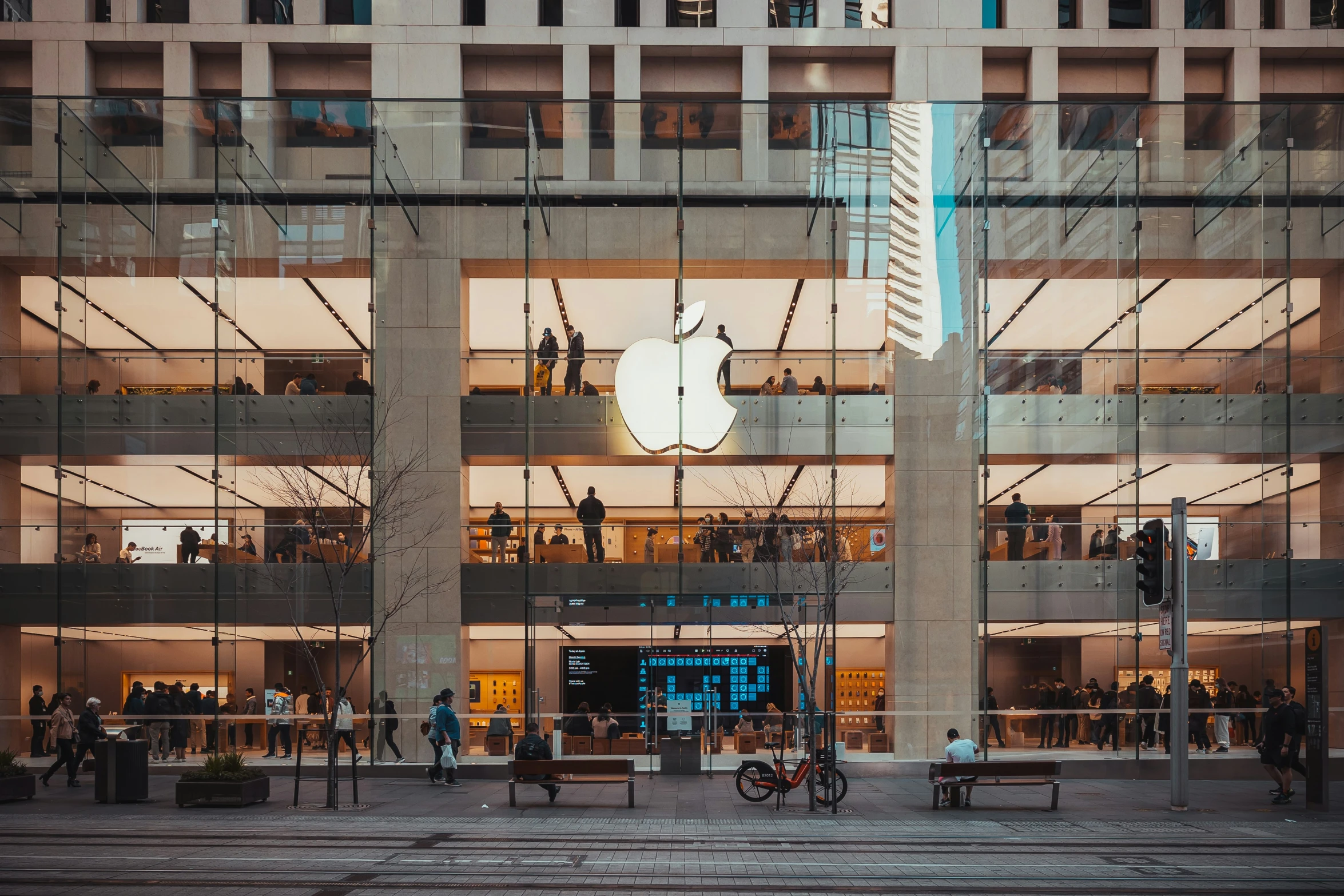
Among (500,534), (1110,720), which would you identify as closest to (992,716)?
(1110,720)

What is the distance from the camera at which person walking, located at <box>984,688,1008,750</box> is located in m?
22.0

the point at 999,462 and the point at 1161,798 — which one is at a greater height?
the point at 999,462

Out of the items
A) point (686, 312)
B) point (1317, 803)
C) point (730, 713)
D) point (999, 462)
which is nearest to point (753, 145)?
point (686, 312)

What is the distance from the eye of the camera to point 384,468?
2327 cm

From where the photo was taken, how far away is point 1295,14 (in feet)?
90.2

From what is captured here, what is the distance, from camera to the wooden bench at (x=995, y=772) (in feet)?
51.6

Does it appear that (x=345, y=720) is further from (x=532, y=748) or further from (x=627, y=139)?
(x=627, y=139)

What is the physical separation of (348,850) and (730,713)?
10344mm

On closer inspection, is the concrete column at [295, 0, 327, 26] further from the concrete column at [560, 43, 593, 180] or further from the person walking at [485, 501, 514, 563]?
the person walking at [485, 501, 514, 563]

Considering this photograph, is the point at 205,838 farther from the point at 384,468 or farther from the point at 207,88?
the point at 207,88

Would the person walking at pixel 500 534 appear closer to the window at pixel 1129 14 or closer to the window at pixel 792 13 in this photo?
the window at pixel 792 13

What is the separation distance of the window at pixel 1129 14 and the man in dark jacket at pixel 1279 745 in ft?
61.4

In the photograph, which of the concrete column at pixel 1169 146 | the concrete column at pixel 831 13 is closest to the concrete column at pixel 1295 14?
the concrete column at pixel 1169 146

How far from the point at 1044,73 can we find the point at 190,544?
23236mm
